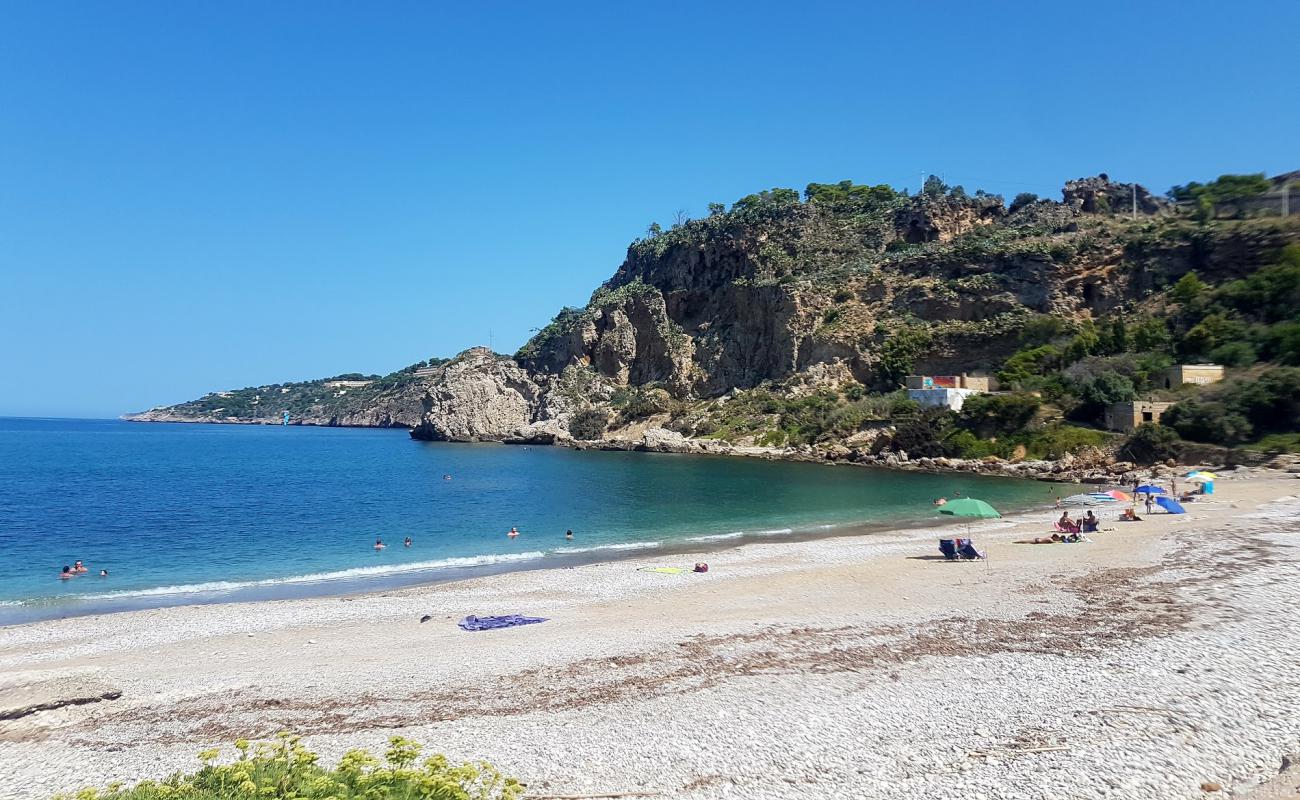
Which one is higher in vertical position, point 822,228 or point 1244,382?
point 822,228

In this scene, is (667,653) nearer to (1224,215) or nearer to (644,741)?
(644,741)

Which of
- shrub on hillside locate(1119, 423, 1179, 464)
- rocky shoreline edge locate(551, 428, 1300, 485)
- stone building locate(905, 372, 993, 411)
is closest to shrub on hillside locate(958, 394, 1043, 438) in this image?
stone building locate(905, 372, 993, 411)

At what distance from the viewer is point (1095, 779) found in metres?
8.26

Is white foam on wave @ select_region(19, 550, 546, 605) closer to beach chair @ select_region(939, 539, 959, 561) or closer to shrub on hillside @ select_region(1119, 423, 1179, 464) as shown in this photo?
beach chair @ select_region(939, 539, 959, 561)

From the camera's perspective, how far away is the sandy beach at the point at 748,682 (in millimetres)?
8781

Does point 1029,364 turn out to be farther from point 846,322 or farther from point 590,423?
point 590,423

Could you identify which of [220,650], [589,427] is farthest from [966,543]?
[589,427]

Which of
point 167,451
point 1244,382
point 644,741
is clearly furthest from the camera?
point 167,451

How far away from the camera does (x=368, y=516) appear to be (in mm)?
36344

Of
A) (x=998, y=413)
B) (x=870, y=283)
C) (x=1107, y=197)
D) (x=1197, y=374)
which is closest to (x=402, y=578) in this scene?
(x=998, y=413)

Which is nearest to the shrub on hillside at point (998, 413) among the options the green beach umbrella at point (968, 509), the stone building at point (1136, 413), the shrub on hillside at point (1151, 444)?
the stone building at point (1136, 413)

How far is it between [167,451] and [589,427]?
49.8m

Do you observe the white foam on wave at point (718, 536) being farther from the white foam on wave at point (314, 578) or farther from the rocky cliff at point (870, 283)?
the rocky cliff at point (870, 283)

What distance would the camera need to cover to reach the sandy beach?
28.8 feet
